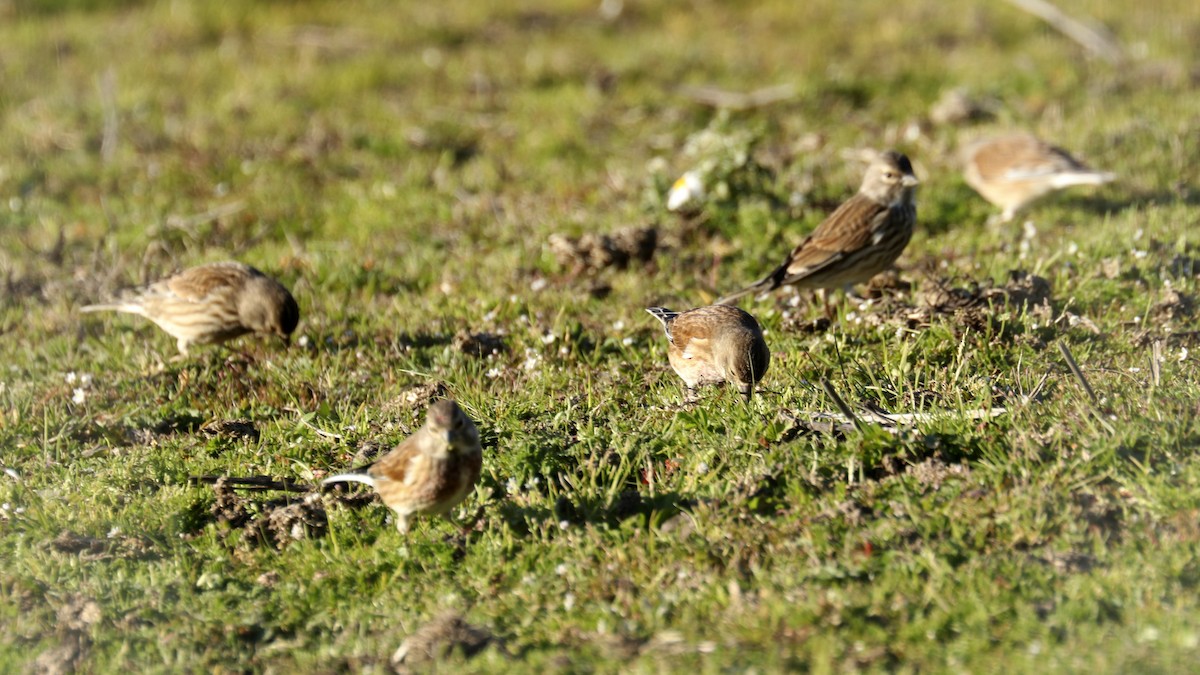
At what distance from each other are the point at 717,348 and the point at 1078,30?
334 inches

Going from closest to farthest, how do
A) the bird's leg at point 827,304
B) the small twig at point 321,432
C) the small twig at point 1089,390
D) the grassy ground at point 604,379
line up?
the grassy ground at point 604,379, the small twig at point 1089,390, the small twig at point 321,432, the bird's leg at point 827,304

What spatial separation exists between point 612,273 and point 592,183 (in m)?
2.01

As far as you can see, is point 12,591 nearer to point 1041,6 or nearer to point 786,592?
point 786,592

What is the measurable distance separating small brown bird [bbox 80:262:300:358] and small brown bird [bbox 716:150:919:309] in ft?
9.37

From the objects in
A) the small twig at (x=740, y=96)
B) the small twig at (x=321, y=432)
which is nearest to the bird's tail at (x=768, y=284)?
the small twig at (x=321, y=432)

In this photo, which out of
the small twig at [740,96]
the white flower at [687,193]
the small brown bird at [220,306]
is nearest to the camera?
the small brown bird at [220,306]

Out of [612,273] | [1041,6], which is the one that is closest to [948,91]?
[1041,6]

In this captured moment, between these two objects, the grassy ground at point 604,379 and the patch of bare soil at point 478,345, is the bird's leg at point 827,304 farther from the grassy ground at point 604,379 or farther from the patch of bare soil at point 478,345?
the patch of bare soil at point 478,345

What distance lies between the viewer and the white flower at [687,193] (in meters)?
9.34

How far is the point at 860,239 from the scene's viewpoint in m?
7.88

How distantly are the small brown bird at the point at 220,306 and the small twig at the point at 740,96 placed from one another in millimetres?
5546

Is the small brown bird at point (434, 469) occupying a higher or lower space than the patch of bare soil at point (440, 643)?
higher

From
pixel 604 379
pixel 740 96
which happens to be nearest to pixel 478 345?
pixel 604 379

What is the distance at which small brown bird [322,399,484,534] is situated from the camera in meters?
5.47
